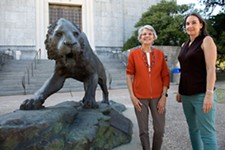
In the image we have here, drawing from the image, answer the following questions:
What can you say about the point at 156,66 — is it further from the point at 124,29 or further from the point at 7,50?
the point at 124,29

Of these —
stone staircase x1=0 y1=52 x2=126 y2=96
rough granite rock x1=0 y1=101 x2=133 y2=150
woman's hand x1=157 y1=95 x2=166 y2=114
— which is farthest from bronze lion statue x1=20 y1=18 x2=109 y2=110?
stone staircase x1=0 y1=52 x2=126 y2=96

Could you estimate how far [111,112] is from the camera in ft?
12.0

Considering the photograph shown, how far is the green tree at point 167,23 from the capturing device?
15.8 m

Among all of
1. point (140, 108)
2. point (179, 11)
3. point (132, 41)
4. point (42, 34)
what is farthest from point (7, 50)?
point (140, 108)

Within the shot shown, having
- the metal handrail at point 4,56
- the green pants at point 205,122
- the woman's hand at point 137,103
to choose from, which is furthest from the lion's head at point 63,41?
the metal handrail at point 4,56

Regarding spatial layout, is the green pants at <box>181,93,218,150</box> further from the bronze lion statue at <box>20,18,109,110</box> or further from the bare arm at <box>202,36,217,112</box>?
the bronze lion statue at <box>20,18,109,110</box>

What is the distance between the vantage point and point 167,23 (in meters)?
16.2

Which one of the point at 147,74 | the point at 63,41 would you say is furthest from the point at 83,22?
the point at 147,74

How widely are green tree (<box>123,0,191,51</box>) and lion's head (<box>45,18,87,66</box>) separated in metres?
13.5

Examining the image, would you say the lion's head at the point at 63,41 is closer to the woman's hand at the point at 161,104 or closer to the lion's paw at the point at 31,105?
the lion's paw at the point at 31,105

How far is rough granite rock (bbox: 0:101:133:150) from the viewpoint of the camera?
2.32 metres

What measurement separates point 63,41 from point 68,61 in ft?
1.28

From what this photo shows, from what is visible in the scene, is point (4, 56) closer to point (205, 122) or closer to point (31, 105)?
point (31, 105)

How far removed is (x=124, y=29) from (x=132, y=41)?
467 centimetres
